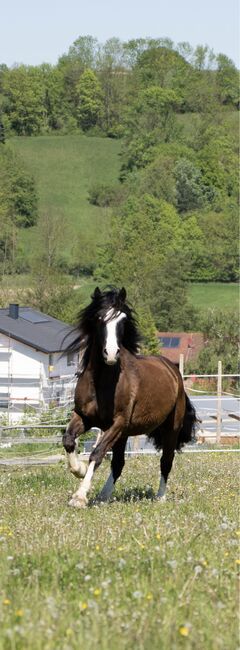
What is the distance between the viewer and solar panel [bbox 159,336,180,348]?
103750 millimetres

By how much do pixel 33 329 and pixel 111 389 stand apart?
66.7m

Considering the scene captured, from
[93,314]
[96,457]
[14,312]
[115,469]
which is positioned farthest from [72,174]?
[96,457]

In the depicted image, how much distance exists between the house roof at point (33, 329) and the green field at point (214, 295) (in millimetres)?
41318

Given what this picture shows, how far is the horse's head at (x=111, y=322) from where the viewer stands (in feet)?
35.6

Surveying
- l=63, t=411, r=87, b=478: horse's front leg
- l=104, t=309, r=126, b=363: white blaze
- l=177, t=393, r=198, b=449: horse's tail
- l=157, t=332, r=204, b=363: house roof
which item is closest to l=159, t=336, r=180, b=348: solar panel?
l=157, t=332, r=204, b=363: house roof

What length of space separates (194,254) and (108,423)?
14279 centimetres

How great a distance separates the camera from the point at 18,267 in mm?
139375

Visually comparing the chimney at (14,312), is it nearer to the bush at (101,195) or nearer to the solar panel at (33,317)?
the solar panel at (33,317)

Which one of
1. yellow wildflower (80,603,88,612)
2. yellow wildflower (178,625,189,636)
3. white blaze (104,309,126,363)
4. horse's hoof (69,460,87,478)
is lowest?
horse's hoof (69,460,87,478)

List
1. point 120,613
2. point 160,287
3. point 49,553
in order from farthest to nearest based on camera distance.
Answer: point 160,287 → point 49,553 → point 120,613

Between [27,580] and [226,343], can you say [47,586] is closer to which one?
[27,580]

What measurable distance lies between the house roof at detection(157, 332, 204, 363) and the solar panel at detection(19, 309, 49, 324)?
59.6 ft

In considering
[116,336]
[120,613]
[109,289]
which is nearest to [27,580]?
[120,613]

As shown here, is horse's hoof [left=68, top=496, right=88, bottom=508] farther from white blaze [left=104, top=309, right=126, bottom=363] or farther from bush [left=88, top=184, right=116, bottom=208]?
bush [left=88, top=184, right=116, bottom=208]
